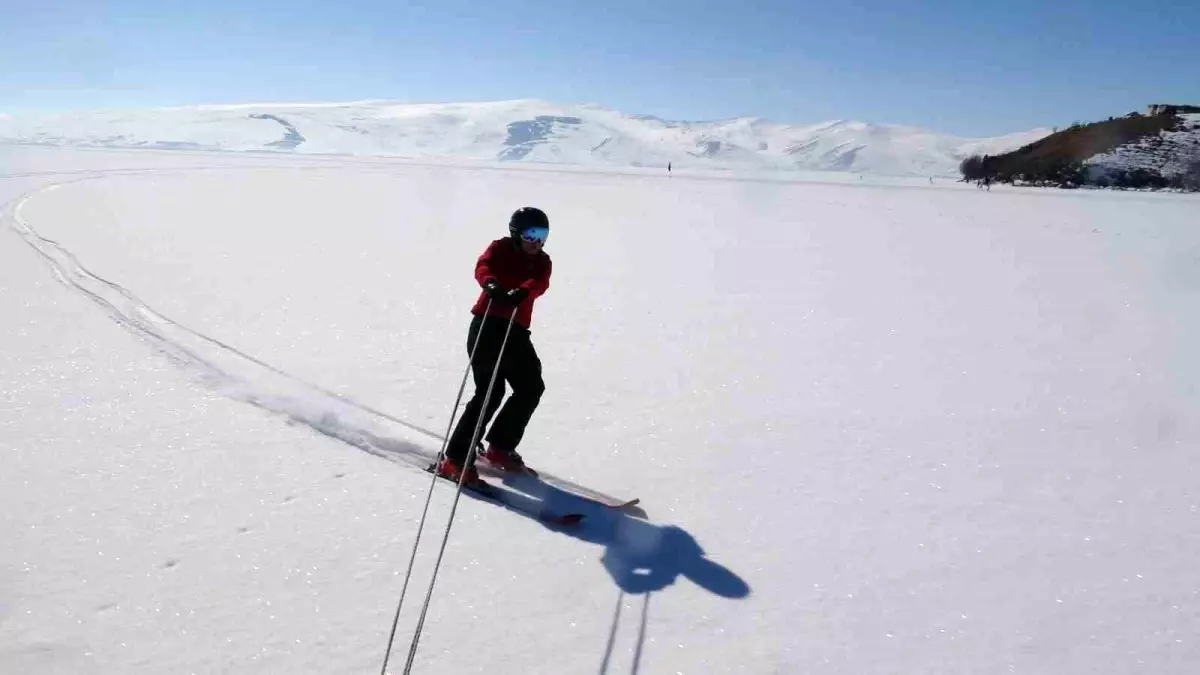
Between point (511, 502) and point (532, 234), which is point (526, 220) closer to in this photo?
point (532, 234)

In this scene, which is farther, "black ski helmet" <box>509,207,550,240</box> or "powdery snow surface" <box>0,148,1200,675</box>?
"black ski helmet" <box>509,207,550,240</box>

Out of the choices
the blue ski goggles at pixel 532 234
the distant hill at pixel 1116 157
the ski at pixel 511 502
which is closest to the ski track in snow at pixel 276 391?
the ski at pixel 511 502

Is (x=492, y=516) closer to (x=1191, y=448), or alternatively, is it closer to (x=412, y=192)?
(x=1191, y=448)

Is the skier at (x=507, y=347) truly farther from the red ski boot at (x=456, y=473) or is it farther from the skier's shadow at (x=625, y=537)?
the skier's shadow at (x=625, y=537)

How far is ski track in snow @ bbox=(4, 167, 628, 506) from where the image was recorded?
3.69 meters

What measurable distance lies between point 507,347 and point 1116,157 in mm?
64755

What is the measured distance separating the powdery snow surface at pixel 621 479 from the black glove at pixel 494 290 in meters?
0.92

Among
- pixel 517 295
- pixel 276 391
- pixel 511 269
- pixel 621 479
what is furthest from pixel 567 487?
pixel 276 391

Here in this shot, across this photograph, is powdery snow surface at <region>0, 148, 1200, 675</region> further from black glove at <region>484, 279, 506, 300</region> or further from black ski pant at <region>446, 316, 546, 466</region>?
black glove at <region>484, 279, 506, 300</region>

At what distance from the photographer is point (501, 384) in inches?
144

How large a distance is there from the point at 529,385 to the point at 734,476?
42.0 inches

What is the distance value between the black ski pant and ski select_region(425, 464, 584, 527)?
20 centimetres

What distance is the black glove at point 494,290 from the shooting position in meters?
3.25

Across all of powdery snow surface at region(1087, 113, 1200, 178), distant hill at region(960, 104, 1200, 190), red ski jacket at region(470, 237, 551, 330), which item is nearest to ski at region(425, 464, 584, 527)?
red ski jacket at region(470, 237, 551, 330)
